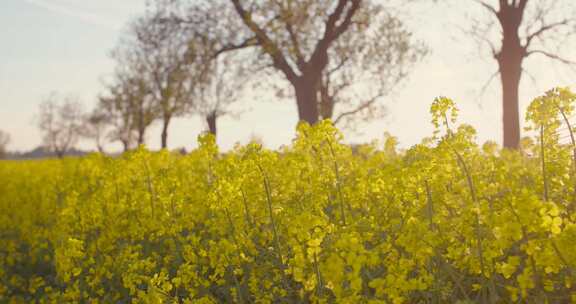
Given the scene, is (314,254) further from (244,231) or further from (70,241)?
(70,241)

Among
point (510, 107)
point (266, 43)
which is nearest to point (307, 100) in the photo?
point (266, 43)

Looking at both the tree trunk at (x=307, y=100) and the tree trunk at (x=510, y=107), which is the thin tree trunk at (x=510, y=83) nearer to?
the tree trunk at (x=510, y=107)

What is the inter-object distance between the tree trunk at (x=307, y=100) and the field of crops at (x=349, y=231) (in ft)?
34.3

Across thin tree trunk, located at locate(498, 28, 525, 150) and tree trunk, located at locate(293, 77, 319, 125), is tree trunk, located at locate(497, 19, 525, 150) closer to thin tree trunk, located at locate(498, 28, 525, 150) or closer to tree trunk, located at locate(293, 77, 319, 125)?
thin tree trunk, located at locate(498, 28, 525, 150)

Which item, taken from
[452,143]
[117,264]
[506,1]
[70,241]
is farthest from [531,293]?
[506,1]

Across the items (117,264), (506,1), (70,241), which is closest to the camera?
(70,241)

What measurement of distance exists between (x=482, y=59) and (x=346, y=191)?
16356 millimetres

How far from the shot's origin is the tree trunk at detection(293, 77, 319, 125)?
19812mm

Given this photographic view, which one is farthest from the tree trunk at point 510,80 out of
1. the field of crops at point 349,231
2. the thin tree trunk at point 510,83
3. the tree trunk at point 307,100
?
the field of crops at point 349,231

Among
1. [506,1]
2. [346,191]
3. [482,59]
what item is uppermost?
[506,1]

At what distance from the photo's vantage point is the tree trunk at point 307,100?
780 inches

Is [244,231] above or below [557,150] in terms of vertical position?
below

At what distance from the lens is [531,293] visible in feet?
14.5

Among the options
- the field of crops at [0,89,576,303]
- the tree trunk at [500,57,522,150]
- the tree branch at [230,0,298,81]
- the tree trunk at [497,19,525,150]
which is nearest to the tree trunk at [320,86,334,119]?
the tree branch at [230,0,298,81]
